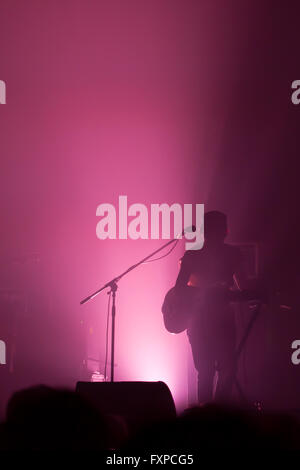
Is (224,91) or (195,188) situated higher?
(224,91)

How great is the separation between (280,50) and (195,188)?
1518mm

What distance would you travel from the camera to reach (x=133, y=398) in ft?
7.47

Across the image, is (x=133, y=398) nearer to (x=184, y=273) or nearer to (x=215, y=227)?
(x=184, y=273)

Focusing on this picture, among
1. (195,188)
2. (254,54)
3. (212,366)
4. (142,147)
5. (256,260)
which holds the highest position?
(254,54)

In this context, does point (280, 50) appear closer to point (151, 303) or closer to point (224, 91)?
point (224, 91)

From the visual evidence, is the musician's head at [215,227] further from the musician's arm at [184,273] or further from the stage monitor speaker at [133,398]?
the stage monitor speaker at [133,398]

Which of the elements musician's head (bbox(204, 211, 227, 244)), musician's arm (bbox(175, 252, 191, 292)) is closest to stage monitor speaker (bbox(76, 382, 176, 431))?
musician's arm (bbox(175, 252, 191, 292))

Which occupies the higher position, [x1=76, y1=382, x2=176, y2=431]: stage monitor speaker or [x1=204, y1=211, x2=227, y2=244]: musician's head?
[x1=204, y1=211, x2=227, y2=244]: musician's head

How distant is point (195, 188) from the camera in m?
5.42

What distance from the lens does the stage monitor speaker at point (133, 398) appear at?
219cm

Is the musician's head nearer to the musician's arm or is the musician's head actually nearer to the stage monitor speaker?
the musician's arm

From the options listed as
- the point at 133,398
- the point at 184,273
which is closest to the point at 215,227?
the point at 184,273

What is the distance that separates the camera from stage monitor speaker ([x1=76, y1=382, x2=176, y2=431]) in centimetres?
219
